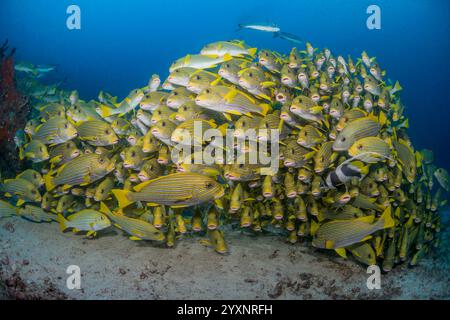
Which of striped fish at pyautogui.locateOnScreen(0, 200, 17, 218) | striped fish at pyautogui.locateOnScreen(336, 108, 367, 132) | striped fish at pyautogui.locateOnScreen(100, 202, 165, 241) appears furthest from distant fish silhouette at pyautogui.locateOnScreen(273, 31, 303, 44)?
striped fish at pyautogui.locateOnScreen(0, 200, 17, 218)

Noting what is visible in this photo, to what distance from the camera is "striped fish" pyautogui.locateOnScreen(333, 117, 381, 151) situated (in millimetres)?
Result: 3650

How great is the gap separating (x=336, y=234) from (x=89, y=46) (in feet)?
312

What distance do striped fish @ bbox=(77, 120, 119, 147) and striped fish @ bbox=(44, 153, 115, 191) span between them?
0.24m

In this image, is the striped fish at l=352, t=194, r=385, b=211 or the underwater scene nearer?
the underwater scene

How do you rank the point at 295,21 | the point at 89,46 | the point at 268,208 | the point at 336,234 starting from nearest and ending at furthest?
the point at 336,234 → the point at 268,208 → the point at 295,21 → the point at 89,46

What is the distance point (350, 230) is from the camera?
12.2 ft

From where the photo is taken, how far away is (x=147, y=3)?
84.1 m

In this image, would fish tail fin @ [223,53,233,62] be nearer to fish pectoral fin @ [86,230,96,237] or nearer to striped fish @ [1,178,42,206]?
fish pectoral fin @ [86,230,96,237]

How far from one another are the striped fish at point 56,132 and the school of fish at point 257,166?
0.02m

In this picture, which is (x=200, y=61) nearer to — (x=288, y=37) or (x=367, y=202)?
(x=367, y=202)

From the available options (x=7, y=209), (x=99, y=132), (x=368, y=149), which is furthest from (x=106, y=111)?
(x=368, y=149)

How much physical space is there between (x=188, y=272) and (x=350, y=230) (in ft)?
6.97

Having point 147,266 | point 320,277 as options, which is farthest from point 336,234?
point 147,266
